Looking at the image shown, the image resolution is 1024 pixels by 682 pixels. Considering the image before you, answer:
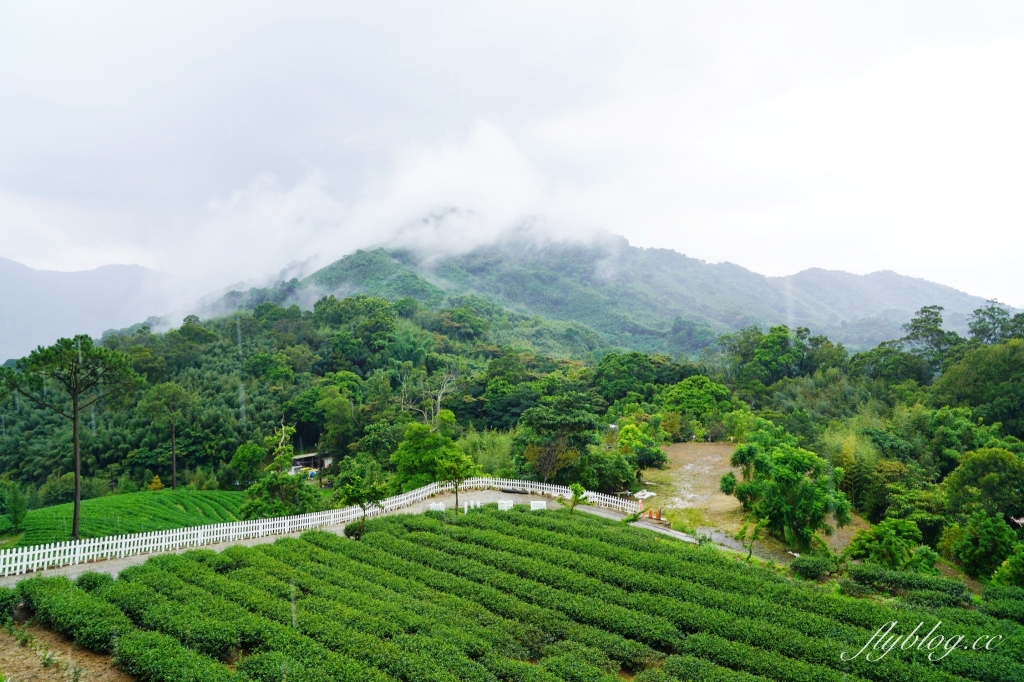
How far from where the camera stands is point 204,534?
52.5ft

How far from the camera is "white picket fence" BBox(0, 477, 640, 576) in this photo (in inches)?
526

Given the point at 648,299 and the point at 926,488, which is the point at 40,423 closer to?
the point at 926,488

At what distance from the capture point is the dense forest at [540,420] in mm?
18891

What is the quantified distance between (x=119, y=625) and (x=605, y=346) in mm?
80498

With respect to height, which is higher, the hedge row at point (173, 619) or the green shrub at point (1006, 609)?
the hedge row at point (173, 619)

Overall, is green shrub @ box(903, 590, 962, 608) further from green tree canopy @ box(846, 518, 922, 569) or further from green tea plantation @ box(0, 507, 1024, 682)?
green tree canopy @ box(846, 518, 922, 569)

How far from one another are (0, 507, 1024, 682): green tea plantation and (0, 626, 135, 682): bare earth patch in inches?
7.4

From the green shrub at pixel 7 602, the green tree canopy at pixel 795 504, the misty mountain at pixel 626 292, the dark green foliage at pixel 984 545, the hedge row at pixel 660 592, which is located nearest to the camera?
the hedge row at pixel 660 592

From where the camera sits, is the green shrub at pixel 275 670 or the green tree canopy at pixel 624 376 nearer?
the green shrub at pixel 275 670

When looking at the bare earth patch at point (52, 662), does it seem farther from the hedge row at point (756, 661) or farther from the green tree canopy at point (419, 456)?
the green tree canopy at point (419, 456)

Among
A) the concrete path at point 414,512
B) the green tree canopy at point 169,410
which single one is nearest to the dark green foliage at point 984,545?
the concrete path at point 414,512

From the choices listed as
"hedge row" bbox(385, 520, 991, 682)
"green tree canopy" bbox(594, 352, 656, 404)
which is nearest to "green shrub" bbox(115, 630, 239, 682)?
"hedge row" bbox(385, 520, 991, 682)

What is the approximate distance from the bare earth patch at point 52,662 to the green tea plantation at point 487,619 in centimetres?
19

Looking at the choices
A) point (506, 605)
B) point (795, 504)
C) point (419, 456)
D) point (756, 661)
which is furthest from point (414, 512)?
point (756, 661)
